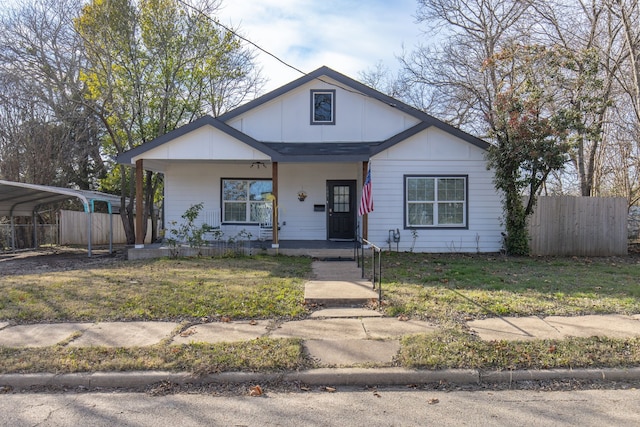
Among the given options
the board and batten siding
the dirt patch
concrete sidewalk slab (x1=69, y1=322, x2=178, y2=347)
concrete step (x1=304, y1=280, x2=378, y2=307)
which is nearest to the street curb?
concrete sidewalk slab (x1=69, y1=322, x2=178, y2=347)

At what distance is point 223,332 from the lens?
598cm

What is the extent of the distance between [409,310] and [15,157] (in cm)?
2087

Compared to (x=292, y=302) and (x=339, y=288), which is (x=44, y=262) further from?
(x=339, y=288)

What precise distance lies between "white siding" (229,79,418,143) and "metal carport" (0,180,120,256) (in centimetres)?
569

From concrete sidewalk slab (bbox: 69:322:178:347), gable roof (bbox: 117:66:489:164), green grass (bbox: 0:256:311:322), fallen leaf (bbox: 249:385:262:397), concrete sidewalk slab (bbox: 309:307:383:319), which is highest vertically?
gable roof (bbox: 117:66:489:164)

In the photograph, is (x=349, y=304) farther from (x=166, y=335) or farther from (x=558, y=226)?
(x=558, y=226)

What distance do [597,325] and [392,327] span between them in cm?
289

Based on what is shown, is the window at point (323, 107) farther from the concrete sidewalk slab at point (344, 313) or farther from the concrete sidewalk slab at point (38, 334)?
the concrete sidewalk slab at point (38, 334)

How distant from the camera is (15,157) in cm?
2033

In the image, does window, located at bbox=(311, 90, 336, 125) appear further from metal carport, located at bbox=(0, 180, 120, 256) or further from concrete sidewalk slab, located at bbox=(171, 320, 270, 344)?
concrete sidewalk slab, located at bbox=(171, 320, 270, 344)

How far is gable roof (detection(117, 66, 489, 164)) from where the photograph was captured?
13.0 m

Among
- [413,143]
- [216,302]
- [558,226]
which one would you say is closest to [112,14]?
[413,143]

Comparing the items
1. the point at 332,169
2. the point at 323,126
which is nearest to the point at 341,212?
the point at 332,169

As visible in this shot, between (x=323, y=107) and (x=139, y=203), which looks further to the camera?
(x=323, y=107)
